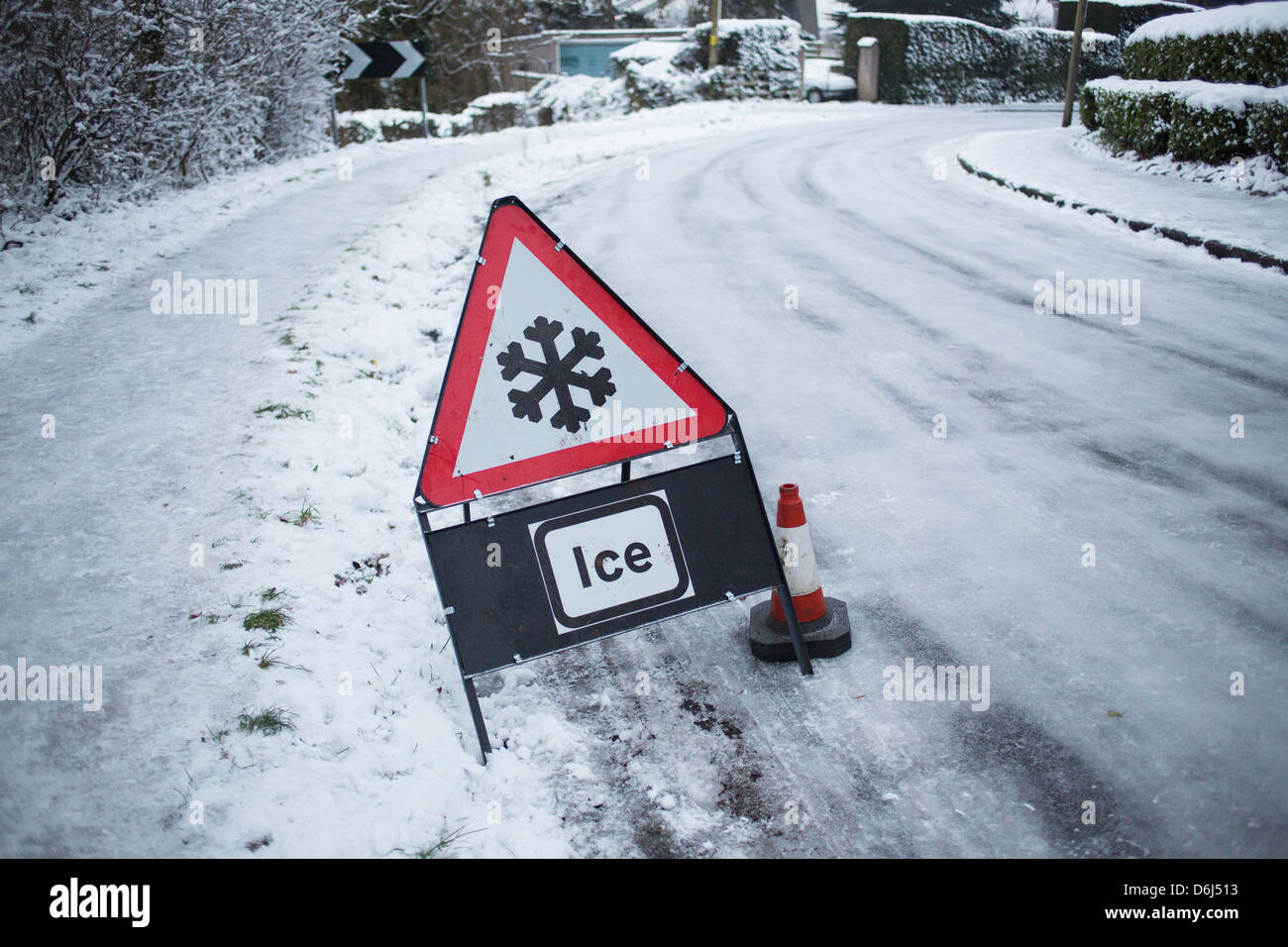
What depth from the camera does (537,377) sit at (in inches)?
129

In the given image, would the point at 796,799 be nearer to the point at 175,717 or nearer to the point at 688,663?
the point at 688,663

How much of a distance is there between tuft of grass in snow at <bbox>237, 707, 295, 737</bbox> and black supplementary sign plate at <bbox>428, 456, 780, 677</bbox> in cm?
66

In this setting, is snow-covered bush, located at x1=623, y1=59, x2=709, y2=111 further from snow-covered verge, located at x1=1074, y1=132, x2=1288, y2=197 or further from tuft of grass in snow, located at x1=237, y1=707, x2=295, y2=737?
tuft of grass in snow, located at x1=237, y1=707, x2=295, y2=737

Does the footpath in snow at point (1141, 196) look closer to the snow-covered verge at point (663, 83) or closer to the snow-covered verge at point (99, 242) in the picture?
the snow-covered verge at point (99, 242)

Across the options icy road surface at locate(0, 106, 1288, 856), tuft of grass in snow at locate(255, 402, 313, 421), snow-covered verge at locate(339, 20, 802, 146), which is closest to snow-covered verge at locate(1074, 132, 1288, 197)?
icy road surface at locate(0, 106, 1288, 856)

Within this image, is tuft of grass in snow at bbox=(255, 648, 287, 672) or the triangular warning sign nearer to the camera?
the triangular warning sign

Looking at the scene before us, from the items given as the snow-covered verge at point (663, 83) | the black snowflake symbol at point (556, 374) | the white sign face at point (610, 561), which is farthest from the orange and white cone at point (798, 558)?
the snow-covered verge at point (663, 83)

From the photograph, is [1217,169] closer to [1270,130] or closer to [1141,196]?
[1270,130]

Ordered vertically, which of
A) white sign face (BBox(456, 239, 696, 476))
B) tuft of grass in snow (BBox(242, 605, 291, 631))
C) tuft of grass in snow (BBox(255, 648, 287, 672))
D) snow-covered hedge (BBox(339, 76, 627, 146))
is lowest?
tuft of grass in snow (BBox(255, 648, 287, 672))

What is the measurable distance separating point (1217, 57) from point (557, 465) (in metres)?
15.8

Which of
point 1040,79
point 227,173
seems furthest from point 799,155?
point 1040,79

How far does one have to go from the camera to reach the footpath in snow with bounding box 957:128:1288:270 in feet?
32.6
